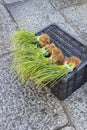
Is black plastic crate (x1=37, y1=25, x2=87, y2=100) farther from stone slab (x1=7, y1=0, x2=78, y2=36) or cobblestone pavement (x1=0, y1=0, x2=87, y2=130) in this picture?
stone slab (x1=7, y1=0, x2=78, y2=36)

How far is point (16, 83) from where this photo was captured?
2057 millimetres

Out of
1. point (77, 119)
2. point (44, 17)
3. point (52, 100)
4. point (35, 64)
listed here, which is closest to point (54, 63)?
point (35, 64)

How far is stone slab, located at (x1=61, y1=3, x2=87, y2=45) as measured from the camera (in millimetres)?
2537

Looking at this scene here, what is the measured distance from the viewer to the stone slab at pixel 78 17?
2.54 metres

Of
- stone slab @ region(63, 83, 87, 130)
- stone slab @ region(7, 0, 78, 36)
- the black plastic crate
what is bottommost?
stone slab @ region(63, 83, 87, 130)

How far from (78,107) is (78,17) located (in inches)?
45.1

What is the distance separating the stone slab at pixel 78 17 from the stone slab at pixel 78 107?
0.65 metres

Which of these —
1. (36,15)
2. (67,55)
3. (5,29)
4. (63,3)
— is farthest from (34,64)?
(63,3)

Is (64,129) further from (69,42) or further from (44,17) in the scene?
(44,17)

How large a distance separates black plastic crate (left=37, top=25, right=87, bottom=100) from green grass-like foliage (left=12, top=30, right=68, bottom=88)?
0.07m

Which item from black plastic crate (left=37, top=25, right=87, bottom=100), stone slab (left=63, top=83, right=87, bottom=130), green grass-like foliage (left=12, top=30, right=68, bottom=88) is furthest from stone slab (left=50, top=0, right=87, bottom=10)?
stone slab (left=63, top=83, right=87, bottom=130)

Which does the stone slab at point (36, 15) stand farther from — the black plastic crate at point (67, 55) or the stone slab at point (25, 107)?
the stone slab at point (25, 107)

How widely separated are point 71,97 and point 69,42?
436 mm

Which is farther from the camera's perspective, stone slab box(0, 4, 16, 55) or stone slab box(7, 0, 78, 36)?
stone slab box(7, 0, 78, 36)
